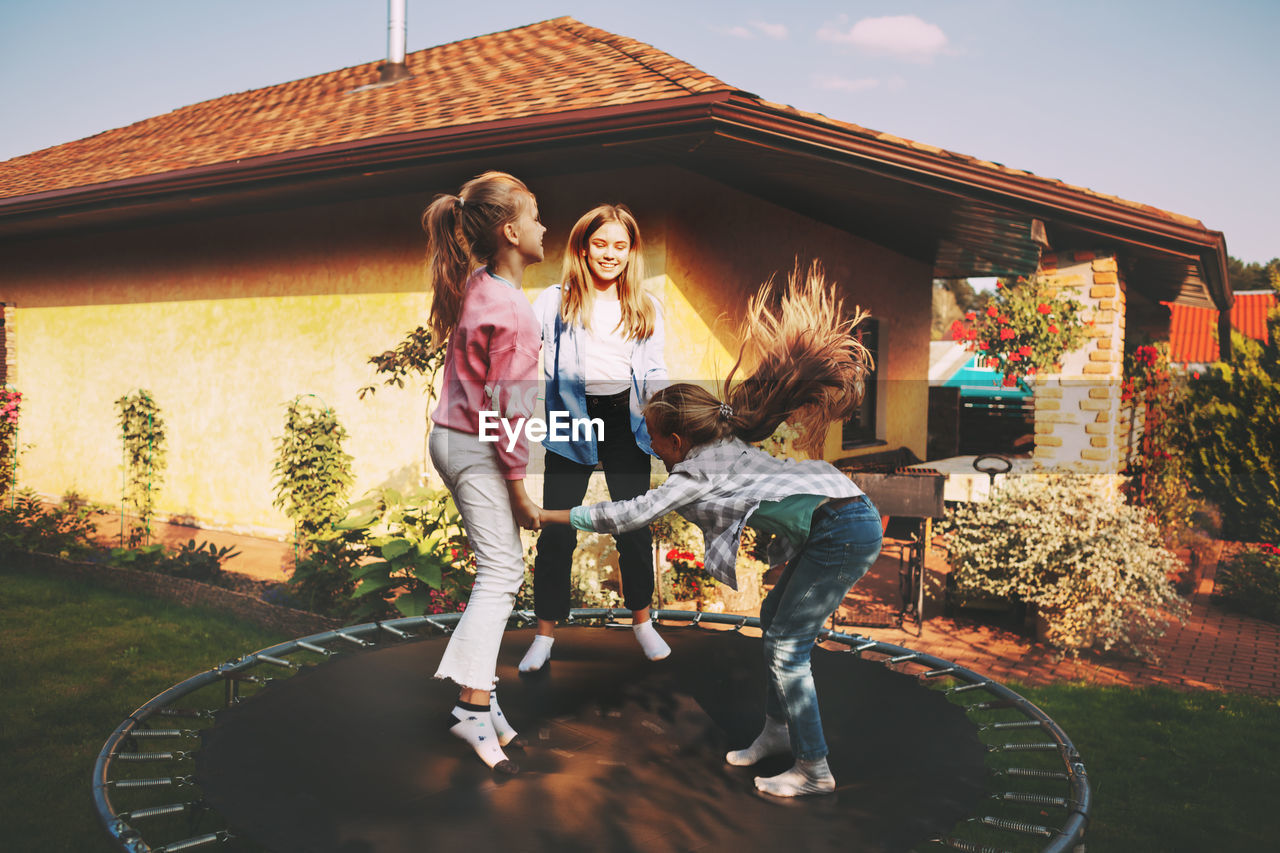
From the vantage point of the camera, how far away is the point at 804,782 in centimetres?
206

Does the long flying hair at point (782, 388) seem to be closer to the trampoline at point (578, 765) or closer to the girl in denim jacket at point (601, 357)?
the girl in denim jacket at point (601, 357)

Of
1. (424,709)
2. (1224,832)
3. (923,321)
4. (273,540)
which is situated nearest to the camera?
(424,709)

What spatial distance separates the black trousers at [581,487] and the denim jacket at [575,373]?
4 centimetres

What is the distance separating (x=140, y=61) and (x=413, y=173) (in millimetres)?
3832

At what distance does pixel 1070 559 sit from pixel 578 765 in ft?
11.1

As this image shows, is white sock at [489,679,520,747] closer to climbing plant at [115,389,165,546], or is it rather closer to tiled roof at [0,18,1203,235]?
tiled roof at [0,18,1203,235]

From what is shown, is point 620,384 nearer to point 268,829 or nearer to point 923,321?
point 268,829

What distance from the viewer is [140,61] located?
24.3 feet

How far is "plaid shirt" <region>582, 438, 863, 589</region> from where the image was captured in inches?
79.4

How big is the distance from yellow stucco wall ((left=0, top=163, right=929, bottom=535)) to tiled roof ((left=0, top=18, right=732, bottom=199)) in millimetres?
539

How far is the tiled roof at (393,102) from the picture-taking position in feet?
16.7

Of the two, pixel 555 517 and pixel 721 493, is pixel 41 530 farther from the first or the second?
pixel 721 493

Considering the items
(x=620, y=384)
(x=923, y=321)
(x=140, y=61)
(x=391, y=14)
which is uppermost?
(x=391, y=14)

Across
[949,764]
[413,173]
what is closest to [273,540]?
[413,173]
